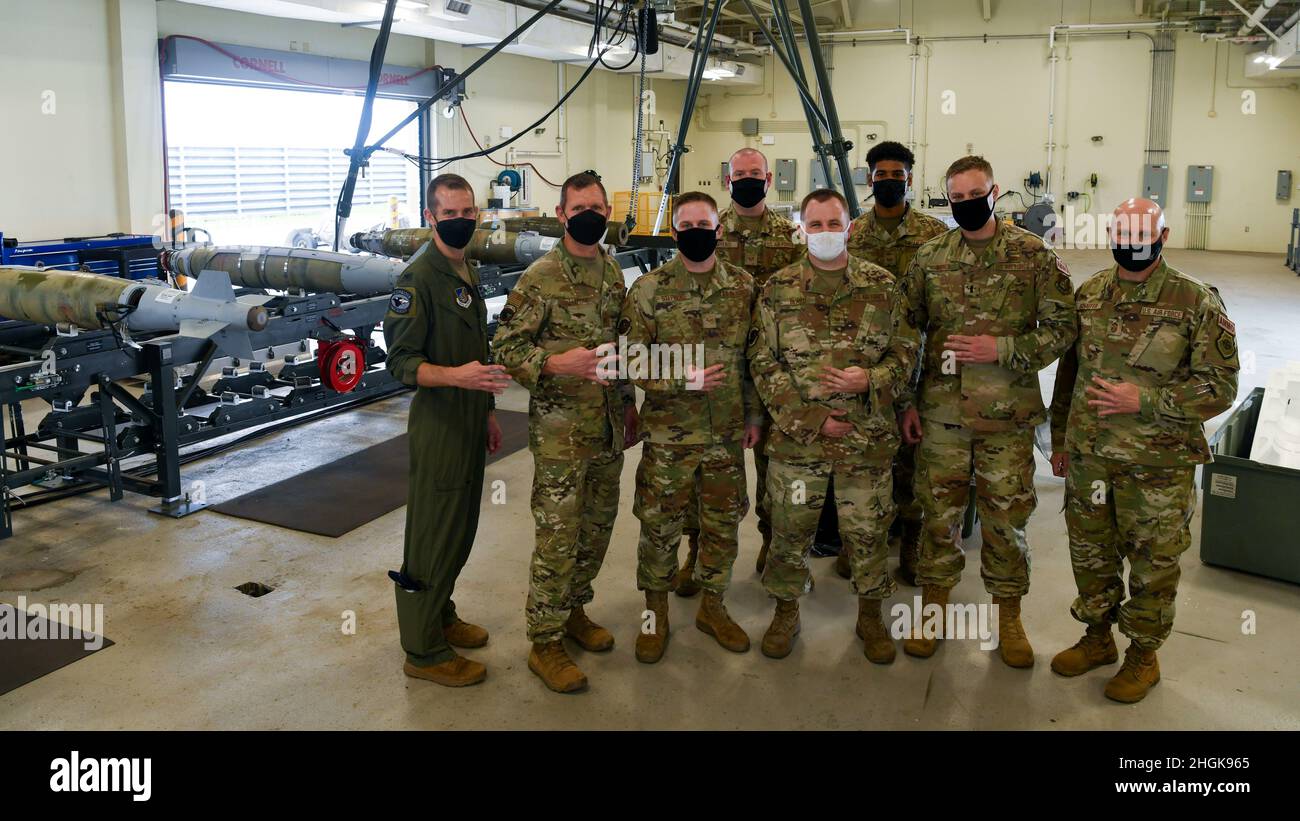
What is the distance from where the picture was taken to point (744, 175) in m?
4.01

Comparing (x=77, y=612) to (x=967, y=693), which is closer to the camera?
(x=967, y=693)

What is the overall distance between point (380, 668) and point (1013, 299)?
2.60 metres

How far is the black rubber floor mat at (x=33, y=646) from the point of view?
11.7 ft

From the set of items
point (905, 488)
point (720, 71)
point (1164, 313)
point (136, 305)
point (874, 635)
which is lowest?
point (874, 635)

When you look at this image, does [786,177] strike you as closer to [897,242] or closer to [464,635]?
[897,242]

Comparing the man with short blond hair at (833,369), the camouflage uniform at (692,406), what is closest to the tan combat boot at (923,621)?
the man with short blond hair at (833,369)

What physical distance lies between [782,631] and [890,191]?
5.90 feet

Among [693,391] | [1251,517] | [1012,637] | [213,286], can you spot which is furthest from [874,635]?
[213,286]

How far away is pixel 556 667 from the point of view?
136 inches

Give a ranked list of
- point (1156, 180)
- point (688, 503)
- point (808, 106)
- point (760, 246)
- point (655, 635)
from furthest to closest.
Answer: point (1156, 180)
point (808, 106)
point (760, 246)
point (655, 635)
point (688, 503)

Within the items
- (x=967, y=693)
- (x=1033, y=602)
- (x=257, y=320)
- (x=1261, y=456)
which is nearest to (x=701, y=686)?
(x=967, y=693)

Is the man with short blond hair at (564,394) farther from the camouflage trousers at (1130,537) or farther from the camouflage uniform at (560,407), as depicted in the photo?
the camouflage trousers at (1130,537)

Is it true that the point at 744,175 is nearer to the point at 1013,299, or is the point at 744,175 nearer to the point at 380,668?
the point at 1013,299

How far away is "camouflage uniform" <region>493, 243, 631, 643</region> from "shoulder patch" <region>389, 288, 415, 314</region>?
11.9 inches
